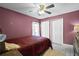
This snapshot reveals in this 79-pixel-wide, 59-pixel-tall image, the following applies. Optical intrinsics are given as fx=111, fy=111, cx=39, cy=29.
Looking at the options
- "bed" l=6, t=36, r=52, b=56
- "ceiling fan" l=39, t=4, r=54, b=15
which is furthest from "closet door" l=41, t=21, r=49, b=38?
"ceiling fan" l=39, t=4, r=54, b=15

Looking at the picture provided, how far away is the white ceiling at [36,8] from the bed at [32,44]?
13.6 inches

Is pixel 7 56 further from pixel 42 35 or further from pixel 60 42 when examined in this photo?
pixel 60 42

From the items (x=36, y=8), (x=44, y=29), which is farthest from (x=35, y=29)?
(x=36, y=8)

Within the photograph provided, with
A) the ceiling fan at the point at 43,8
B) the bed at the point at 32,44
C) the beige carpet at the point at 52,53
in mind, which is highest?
the ceiling fan at the point at 43,8

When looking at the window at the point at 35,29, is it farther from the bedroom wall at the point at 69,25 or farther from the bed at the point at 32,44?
the bedroom wall at the point at 69,25

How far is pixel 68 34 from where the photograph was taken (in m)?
1.67

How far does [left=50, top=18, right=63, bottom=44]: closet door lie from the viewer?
5.49 ft

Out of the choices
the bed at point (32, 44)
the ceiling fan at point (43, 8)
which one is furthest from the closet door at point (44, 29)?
the ceiling fan at point (43, 8)

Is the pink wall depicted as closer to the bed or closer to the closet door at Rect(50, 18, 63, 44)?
the bed

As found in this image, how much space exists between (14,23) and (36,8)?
39 cm

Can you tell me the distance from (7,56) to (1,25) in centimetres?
46

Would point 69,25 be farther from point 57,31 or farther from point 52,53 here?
point 52,53

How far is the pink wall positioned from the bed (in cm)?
Result: 8

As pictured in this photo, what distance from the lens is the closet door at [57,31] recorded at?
167cm
